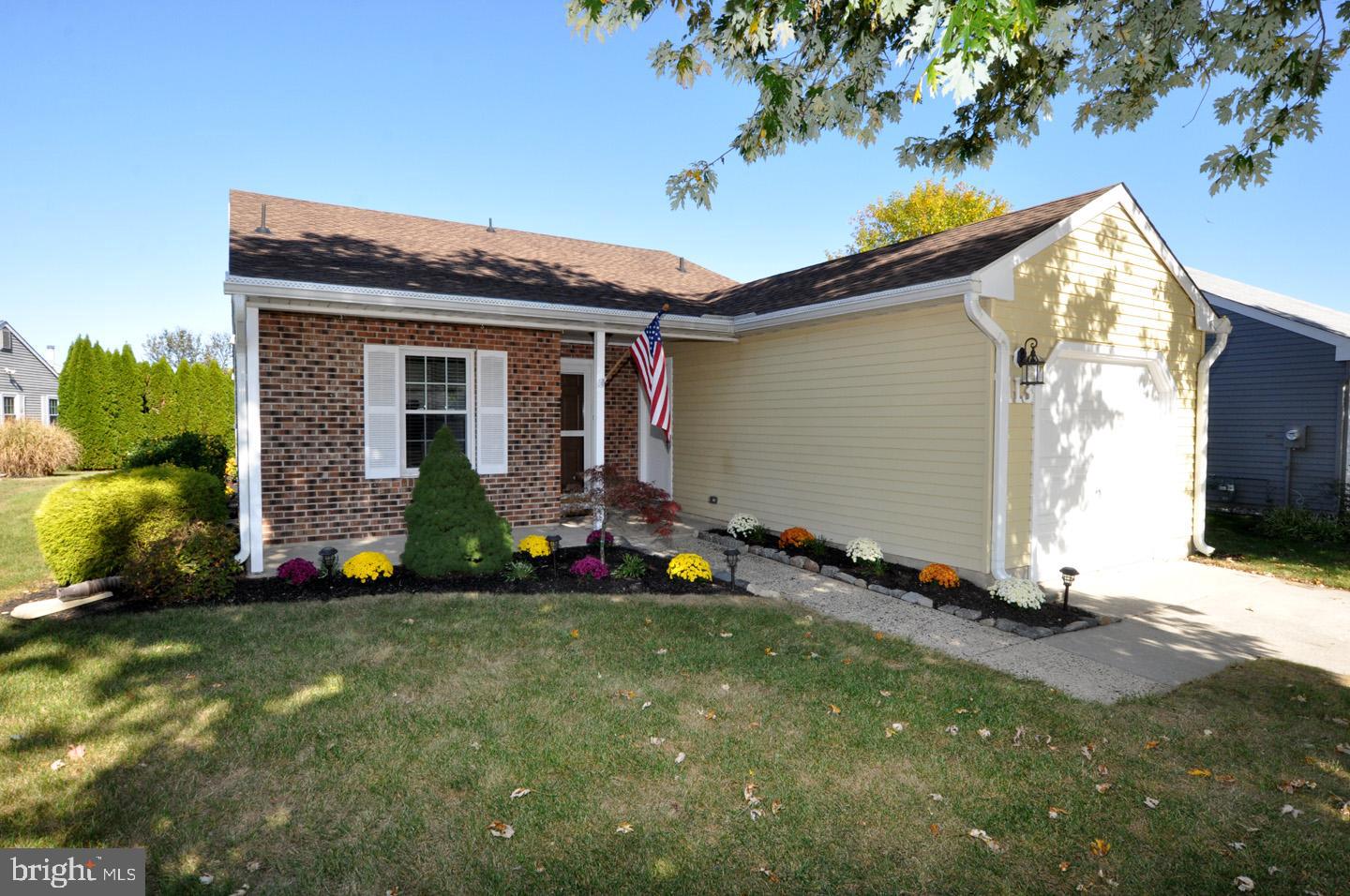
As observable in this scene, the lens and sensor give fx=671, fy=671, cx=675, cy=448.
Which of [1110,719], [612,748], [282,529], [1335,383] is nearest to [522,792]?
[612,748]

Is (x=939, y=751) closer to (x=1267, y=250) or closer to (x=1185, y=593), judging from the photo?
(x=1185, y=593)

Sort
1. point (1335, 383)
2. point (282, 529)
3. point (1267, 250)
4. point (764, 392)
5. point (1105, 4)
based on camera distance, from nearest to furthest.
A: point (1105, 4) < point (282, 529) < point (764, 392) < point (1335, 383) < point (1267, 250)

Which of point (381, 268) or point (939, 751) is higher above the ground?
point (381, 268)

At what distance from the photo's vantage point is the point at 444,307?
7.43 meters

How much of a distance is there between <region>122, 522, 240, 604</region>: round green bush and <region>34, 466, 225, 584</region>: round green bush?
0.19 metres

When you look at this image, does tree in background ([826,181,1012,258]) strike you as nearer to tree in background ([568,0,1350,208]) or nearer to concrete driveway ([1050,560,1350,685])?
concrete driveway ([1050,560,1350,685])

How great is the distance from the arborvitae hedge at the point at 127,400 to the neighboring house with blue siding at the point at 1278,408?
24.3m

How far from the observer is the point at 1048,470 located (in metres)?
7.25

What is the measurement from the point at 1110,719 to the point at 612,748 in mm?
3009

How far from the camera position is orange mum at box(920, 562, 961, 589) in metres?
6.82

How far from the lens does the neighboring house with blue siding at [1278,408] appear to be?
38.3ft

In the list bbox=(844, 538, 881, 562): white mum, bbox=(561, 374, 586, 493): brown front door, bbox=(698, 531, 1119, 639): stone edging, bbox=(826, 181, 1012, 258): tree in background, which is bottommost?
bbox=(698, 531, 1119, 639): stone edging

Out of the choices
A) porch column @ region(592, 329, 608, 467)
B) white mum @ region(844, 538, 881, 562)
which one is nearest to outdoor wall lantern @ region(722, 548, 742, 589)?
white mum @ region(844, 538, 881, 562)

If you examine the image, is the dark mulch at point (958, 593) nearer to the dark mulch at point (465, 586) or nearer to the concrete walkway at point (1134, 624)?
the concrete walkway at point (1134, 624)
